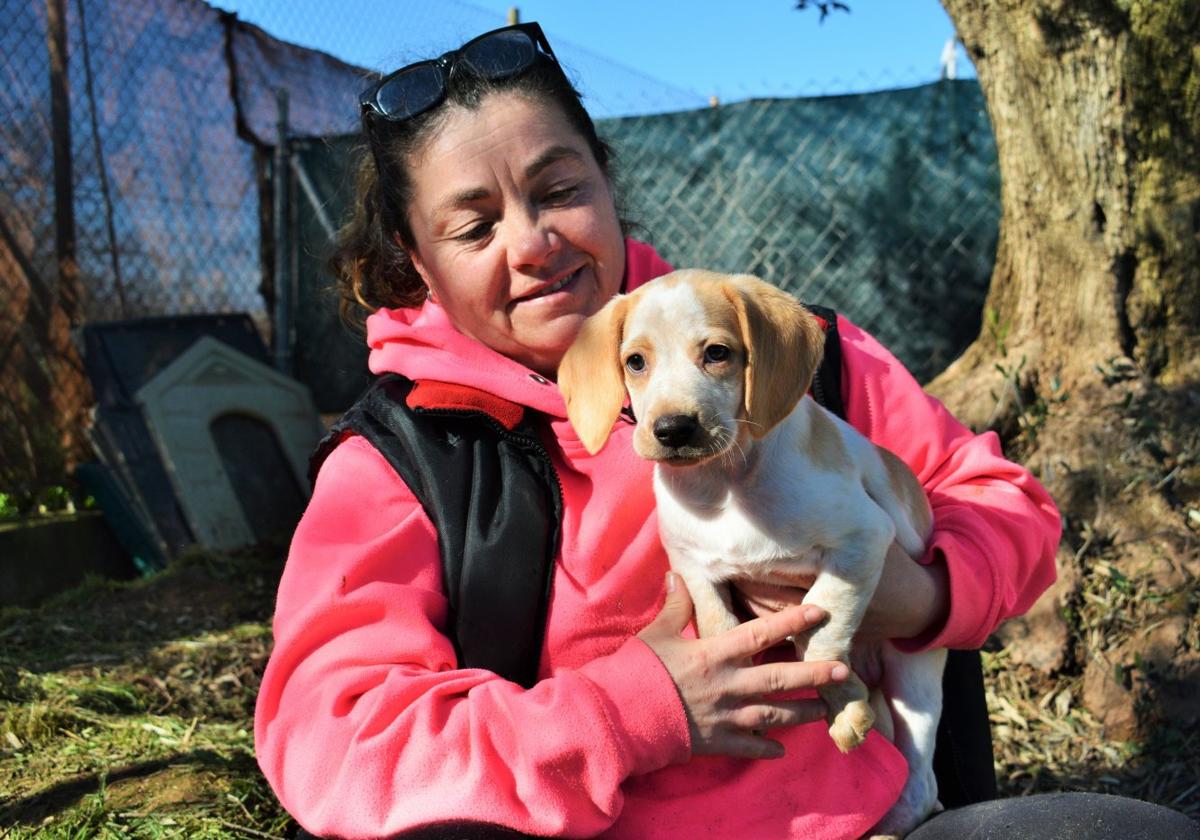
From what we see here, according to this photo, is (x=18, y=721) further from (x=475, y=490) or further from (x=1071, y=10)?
(x=1071, y=10)

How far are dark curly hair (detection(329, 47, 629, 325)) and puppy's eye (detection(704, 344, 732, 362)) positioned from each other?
2.31 ft

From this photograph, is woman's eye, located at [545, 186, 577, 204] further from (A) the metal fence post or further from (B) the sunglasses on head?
(A) the metal fence post

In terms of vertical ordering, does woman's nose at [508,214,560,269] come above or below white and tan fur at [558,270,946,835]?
above

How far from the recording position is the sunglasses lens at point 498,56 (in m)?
2.37

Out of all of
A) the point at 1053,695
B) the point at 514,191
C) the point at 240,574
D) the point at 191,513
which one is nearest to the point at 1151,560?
the point at 1053,695

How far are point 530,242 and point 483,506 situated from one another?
1.82ft

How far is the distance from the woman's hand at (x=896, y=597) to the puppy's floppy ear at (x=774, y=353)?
38 cm

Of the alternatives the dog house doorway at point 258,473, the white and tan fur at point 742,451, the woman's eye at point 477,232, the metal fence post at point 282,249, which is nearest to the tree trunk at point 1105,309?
the white and tan fur at point 742,451

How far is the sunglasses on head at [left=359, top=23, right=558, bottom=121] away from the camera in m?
2.36

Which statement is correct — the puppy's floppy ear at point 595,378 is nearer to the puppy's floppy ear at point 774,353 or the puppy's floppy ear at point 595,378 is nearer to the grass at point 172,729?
the puppy's floppy ear at point 774,353

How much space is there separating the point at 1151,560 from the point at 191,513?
4.62m

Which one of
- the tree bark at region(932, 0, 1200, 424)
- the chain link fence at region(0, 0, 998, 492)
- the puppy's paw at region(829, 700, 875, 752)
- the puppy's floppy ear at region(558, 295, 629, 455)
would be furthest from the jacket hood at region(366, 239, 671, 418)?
the chain link fence at region(0, 0, 998, 492)

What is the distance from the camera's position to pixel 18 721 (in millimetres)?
3467

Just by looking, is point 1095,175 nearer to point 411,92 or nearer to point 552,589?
point 411,92
